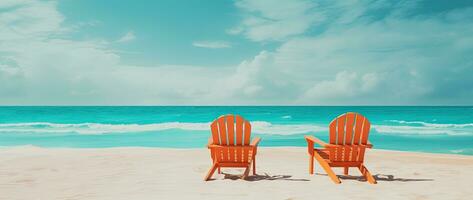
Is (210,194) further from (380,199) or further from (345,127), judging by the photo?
(345,127)

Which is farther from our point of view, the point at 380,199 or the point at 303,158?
the point at 303,158

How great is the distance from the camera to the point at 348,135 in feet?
16.9

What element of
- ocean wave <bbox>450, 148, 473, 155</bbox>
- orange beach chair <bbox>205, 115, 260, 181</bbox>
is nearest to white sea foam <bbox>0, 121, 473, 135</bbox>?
ocean wave <bbox>450, 148, 473, 155</bbox>

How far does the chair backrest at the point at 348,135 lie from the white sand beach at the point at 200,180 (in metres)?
0.34

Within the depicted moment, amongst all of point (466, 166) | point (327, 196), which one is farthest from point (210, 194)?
point (466, 166)

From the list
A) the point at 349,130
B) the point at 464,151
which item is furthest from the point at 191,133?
the point at 349,130

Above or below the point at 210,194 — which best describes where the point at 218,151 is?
above

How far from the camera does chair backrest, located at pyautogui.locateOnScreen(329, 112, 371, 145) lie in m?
5.12

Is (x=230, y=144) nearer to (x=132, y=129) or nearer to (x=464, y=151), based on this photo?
(x=464, y=151)

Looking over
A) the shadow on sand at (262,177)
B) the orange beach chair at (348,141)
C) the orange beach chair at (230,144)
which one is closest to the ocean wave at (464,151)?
the orange beach chair at (348,141)

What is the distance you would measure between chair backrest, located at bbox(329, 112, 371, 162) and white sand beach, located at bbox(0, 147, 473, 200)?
345mm

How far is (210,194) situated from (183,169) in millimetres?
1988

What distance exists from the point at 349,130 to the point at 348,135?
0.25 ft

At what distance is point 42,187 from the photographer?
4.66 metres
